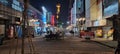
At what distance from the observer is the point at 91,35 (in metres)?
59.3

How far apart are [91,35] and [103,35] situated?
5.34 metres

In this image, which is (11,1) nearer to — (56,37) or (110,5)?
(56,37)

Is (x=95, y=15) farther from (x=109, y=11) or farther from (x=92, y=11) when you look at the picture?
(x=109, y=11)

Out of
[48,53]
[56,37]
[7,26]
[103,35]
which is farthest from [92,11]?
[48,53]

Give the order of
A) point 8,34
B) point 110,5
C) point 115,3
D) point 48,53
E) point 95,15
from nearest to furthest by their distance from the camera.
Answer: point 48,53 → point 115,3 → point 110,5 → point 8,34 → point 95,15

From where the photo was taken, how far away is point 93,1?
82938 mm

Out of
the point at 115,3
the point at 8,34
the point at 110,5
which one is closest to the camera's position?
the point at 115,3

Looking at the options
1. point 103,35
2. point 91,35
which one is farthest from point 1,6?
point 103,35

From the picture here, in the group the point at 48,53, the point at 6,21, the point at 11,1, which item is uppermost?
the point at 11,1

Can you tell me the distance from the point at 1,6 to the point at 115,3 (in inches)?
838

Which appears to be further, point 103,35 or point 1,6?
point 103,35

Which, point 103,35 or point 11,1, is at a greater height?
point 11,1

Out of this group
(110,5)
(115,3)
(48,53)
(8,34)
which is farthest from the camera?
(8,34)

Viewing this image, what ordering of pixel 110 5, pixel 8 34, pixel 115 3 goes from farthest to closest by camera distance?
pixel 8 34
pixel 110 5
pixel 115 3
